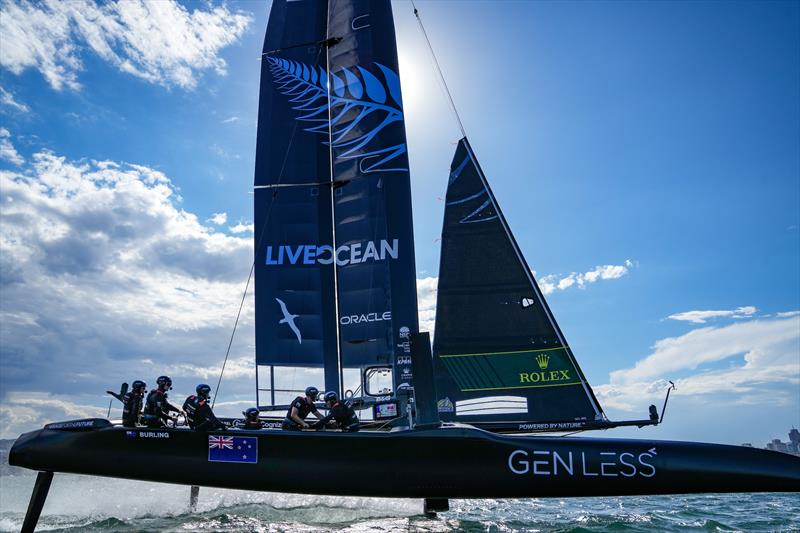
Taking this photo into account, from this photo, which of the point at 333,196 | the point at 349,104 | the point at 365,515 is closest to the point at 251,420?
the point at 365,515

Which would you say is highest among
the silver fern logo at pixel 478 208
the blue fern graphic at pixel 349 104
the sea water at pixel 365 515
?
the blue fern graphic at pixel 349 104

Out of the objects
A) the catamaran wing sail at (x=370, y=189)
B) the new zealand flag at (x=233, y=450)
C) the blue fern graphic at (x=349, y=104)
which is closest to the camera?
the new zealand flag at (x=233, y=450)

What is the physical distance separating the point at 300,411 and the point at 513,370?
17.4 feet

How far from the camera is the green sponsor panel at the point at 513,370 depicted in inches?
512

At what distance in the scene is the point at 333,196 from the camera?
16625mm

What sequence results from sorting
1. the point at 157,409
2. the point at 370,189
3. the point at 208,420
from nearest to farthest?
the point at 208,420 < the point at 157,409 < the point at 370,189

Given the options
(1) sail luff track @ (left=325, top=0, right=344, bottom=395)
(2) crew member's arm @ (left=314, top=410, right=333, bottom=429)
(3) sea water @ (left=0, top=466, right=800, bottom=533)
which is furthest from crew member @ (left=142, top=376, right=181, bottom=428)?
(1) sail luff track @ (left=325, top=0, right=344, bottom=395)

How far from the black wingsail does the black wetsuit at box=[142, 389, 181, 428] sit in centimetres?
580

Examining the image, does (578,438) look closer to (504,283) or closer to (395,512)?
(395,512)

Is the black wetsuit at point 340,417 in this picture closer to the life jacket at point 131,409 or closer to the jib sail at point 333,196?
the life jacket at point 131,409

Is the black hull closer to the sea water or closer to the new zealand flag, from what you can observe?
the new zealand flag

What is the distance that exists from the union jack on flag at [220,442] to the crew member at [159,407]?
4.13 feet

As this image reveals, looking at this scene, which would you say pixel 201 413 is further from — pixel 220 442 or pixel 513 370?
pixel 513 370

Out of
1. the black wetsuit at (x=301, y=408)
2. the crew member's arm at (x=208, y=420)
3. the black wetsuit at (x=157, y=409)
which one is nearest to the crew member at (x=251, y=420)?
the black wetsuit at (x=301, y=408)
